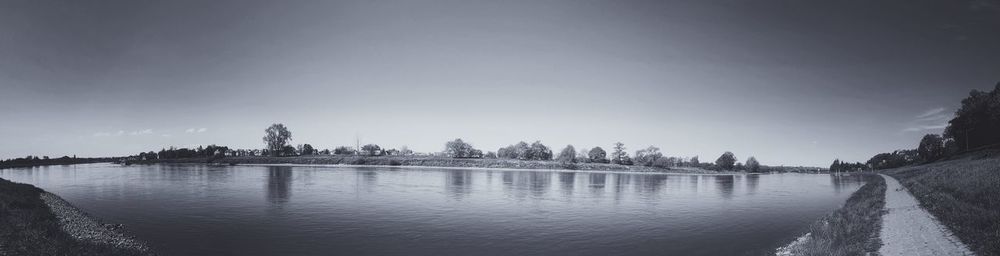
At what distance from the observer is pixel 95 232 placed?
22.6 meters

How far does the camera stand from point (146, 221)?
28969 millimetres

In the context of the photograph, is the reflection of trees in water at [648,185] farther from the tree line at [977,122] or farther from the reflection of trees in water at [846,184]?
the tree line at [977,122]

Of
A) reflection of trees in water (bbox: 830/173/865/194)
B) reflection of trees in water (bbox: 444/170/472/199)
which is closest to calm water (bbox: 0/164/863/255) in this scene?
reflection of trees in water (bbox: 444/170/472/199)

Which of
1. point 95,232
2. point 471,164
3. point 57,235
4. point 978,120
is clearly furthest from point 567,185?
point 978,120

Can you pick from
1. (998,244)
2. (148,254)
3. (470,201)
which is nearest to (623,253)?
(998,244)

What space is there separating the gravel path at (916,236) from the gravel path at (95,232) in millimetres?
29773

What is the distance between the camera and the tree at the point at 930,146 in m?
163

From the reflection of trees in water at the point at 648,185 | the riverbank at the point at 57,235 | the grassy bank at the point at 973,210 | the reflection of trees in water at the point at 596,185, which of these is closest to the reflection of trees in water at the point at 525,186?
the reflection of trees in water at the point at 596,185

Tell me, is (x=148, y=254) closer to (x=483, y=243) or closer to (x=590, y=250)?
(x=483, y=243)

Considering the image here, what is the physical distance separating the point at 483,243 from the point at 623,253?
22.7ft

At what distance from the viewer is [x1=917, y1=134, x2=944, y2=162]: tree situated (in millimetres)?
162750

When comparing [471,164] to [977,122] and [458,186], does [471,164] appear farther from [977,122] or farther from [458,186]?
[977,122]

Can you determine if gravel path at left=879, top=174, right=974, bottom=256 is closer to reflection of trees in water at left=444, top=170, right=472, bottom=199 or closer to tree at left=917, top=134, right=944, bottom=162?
reflection of trees in water at left=444, top=170, right=472, bottom=199

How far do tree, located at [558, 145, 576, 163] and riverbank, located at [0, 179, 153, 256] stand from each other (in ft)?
538
